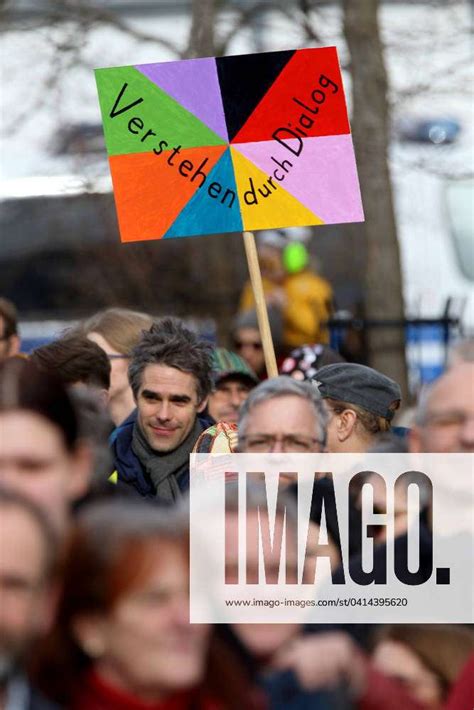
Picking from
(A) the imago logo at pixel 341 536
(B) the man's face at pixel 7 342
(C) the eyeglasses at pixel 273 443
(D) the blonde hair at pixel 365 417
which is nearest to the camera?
(A) the imago logo at pixel 341 536

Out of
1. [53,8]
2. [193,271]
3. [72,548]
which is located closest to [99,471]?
[72,548]

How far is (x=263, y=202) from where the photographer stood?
5.21 meters

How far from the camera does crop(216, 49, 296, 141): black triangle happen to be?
5188 mm

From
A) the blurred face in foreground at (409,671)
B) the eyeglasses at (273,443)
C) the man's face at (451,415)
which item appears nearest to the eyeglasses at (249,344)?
the eyeglasses at (273,443)

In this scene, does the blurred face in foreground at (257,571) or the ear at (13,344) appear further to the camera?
the ear at (13,344)

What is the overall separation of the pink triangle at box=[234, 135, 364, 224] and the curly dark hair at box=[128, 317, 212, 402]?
0.56 metres

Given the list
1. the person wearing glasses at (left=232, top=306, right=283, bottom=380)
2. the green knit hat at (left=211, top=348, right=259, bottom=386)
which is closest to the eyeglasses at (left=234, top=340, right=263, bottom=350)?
the person wearing glasses at (left=232, top=306, right=283, bottom=380)

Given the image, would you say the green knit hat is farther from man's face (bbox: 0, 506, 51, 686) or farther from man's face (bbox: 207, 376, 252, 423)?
man's face (bbox: 0, 506, 51, 686)

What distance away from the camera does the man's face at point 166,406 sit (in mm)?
5070

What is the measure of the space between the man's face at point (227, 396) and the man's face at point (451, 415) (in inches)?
148

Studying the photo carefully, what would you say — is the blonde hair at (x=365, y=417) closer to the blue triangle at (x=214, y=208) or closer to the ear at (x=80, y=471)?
the blue triangle at (x=214, y=208)

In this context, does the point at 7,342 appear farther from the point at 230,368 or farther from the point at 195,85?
the point at 195,85

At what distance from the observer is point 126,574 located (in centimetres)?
216

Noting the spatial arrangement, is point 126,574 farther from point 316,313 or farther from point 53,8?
point 53,8
